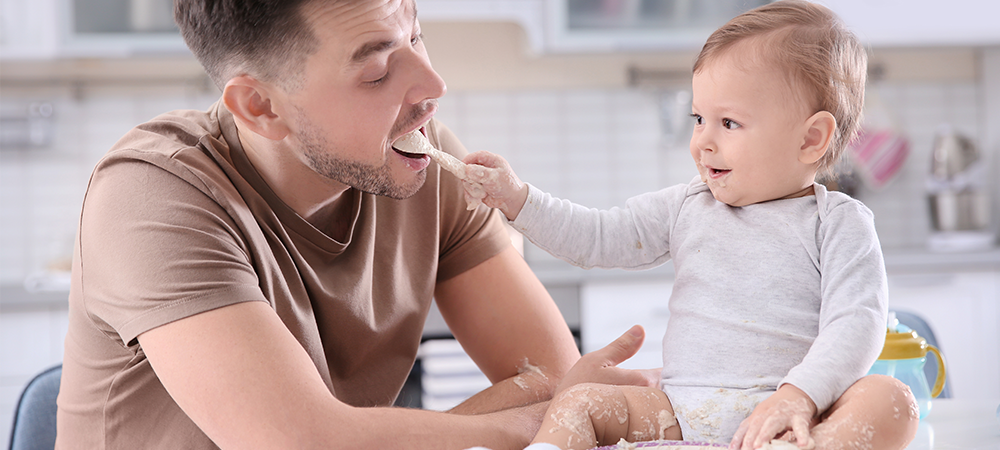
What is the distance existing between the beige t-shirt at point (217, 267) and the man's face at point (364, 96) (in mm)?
94

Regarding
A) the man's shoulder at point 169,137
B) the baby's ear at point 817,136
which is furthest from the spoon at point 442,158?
the baby's ear at point 817,136

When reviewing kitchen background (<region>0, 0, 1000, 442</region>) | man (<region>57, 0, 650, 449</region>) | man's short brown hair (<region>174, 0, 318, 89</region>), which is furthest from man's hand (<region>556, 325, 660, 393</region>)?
kitchen background (<region>0, 0, 1000, 442</region>)

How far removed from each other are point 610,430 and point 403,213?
50cm

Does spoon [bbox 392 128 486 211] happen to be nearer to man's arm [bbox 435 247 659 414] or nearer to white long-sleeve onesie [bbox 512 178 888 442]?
white long-sleeve onesie [bbox 512 178 888 442]

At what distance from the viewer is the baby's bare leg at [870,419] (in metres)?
0.69

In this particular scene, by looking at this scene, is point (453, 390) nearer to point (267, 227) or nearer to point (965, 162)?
point (267, 227)

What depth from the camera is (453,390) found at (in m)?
2.44

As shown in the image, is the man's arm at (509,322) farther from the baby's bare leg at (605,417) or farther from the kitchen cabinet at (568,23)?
the kitchen cabinet at (568,23)

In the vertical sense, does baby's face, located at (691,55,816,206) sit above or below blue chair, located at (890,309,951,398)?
above

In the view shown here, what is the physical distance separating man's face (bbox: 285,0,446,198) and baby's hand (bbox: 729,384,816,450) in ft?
1.69

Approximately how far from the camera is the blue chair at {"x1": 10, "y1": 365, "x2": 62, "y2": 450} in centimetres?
113

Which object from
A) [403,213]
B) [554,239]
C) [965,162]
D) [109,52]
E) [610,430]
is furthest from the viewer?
[965,162]

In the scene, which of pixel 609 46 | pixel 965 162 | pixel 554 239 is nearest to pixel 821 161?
pixel 554 239

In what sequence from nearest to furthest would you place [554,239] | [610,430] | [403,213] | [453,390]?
[610,430] < [554,239] < [403,213] < [453,390]
